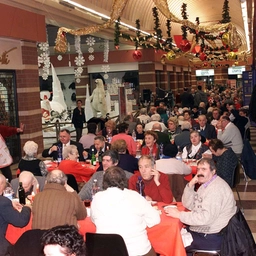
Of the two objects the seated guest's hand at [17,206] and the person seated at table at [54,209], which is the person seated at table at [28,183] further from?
the person seated at table at [54,209]

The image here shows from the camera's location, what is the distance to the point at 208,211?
428 centimetres

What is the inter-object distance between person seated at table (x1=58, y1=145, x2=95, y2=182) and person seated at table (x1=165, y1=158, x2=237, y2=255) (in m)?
2.38

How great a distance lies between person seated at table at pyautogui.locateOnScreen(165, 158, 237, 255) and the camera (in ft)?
14.1

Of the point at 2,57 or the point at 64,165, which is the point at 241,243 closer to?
the point at 64,165

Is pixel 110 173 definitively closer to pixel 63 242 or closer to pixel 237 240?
pixel 237 240

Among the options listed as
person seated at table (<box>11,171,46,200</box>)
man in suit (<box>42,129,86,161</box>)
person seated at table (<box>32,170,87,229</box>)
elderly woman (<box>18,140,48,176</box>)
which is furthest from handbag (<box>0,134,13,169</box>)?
person seated at table (<box>32,170,87,229</box>)

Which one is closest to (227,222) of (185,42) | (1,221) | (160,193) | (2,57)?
(160,193)

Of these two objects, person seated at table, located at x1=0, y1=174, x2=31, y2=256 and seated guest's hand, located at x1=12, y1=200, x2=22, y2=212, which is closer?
person seated at table, located at x1=0, y1=174, x2=31, y2=256

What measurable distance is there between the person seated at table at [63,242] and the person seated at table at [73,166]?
4.15m

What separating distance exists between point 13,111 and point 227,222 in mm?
8535

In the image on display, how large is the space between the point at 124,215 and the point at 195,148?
158 inches

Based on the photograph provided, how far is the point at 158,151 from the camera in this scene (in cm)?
770

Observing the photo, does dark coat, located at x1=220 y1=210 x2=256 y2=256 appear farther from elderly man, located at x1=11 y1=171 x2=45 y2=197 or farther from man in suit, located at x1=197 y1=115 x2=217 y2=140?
man in suit, located at x1=197 y1=115 x2=217 y2=140

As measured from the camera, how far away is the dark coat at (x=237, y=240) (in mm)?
4141
